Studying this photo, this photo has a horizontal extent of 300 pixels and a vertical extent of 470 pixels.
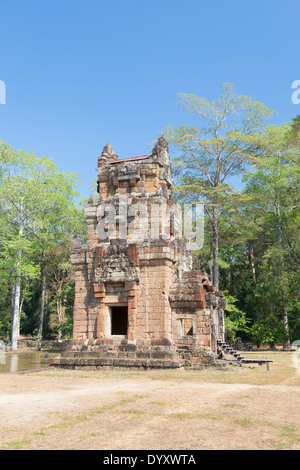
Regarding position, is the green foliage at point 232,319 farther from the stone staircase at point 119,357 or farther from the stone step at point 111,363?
the stone step at point 111,363

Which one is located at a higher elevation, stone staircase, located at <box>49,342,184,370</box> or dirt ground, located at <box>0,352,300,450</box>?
stone staircase, located at <box>49,342,184,370</box>

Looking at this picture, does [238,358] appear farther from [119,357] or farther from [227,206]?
[227,206]

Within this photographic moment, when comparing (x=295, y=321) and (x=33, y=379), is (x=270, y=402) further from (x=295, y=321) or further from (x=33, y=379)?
(x=295, y=321)

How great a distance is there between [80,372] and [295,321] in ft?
74.0

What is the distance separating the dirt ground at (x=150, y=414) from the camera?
5121mm

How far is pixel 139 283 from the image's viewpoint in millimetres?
15297

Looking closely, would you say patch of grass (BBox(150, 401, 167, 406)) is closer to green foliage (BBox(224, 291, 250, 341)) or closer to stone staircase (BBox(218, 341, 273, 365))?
stone staircase (BBox(218, 341, 273, 365))

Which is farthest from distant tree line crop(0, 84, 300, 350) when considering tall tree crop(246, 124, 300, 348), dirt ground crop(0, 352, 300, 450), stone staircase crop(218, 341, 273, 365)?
dirt ground crop(0, 352, 300, 450)

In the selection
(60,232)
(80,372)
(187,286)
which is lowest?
(80,372)

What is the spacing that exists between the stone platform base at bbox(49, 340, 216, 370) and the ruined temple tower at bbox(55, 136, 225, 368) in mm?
35

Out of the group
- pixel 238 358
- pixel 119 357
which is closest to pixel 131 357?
pixel 119 357

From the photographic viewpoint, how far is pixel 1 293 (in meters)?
40.5

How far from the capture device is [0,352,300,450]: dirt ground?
5.12m
